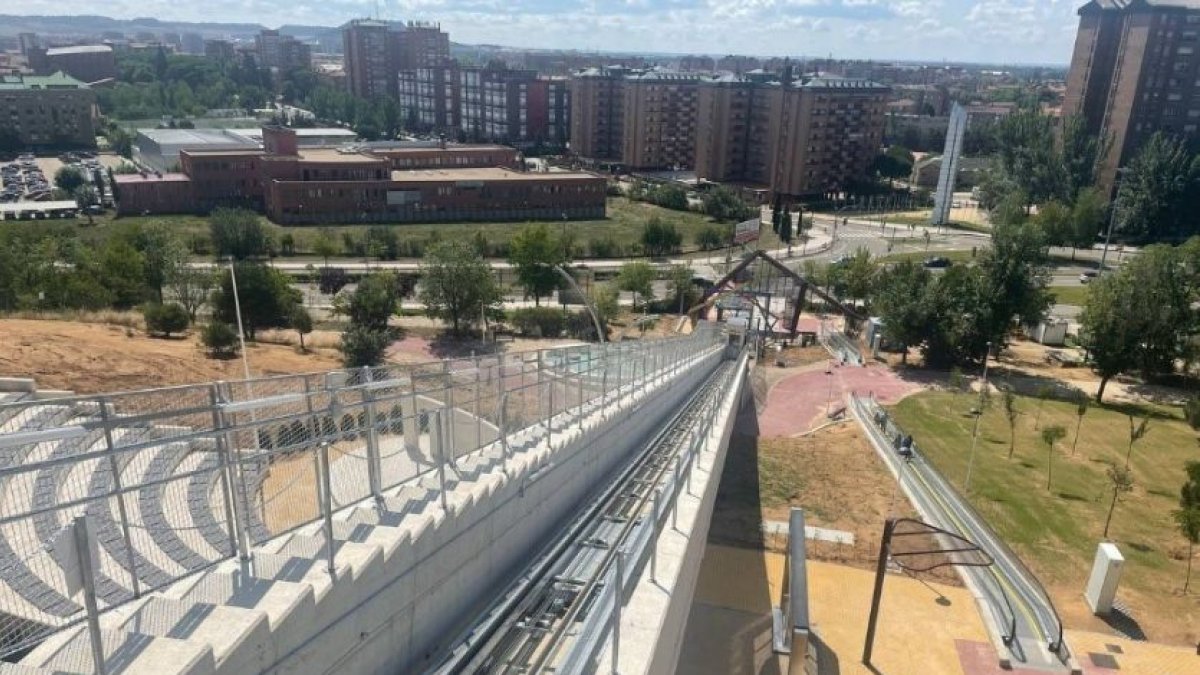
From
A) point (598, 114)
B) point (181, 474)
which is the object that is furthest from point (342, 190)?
point (181, 474)

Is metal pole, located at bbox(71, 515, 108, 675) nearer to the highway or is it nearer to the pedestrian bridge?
the pedestrian bridge

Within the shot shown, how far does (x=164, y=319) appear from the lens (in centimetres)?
2983

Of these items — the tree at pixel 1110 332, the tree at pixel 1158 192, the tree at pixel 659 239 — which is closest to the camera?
the tree at pixel 1110 332

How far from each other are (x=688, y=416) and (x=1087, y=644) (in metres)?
9.64

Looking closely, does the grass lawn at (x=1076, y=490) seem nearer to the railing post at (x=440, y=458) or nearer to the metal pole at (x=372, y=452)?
the railing post at (x=440, y=458)

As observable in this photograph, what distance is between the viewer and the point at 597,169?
10325cm

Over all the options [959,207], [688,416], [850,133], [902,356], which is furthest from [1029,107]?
→ [688,416]

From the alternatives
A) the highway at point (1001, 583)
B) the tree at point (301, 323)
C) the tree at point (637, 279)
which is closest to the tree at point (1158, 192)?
the tree at point (637, 279)

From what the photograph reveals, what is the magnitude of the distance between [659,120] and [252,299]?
242 feet

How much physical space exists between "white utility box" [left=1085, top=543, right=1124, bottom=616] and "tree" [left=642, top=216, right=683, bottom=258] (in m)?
46.8

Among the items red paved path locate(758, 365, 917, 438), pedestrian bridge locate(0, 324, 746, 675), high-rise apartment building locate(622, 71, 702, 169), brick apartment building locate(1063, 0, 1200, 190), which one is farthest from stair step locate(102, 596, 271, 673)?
high-rise apartment building locate(622, 71, 702, 169)

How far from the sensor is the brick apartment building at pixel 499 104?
114125 mm

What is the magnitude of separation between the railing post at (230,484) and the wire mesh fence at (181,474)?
0.01m

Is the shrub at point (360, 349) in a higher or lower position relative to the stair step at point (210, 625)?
lower
